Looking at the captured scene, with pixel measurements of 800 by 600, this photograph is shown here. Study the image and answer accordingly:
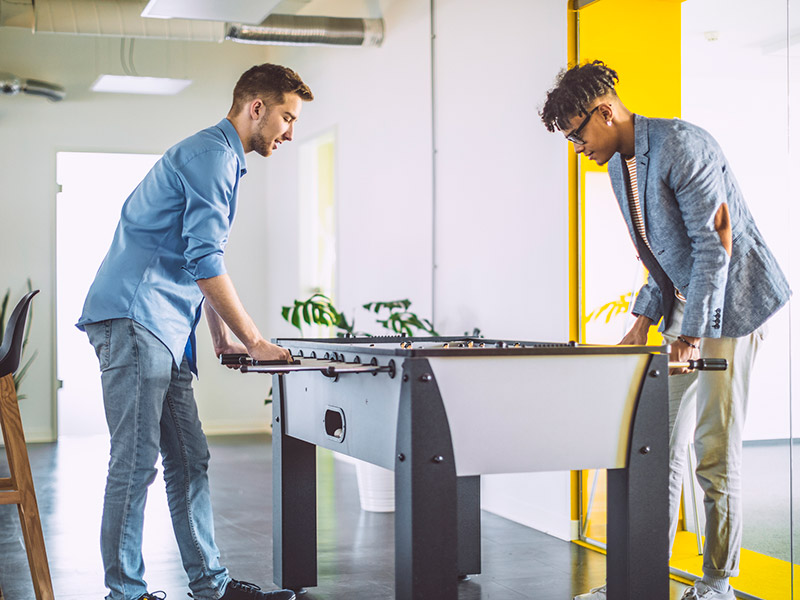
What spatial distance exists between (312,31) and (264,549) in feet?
11.3

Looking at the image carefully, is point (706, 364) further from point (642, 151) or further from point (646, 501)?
point (642, 151)

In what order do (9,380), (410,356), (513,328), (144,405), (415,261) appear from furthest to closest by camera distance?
(415,261)
(513,328)
(9,380)
(144,405)
(410,356)

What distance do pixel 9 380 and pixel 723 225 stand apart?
2149 mm

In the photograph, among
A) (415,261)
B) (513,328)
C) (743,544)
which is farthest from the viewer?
(415,261)

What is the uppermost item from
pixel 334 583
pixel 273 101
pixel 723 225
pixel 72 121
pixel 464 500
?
pixel 72 121

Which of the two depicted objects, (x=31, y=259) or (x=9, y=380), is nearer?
(x=9, y=380)

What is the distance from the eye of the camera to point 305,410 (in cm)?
301

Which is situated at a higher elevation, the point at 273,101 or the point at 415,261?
the point at 273,101

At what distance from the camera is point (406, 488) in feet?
7.36

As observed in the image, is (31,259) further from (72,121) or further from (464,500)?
(464,500)

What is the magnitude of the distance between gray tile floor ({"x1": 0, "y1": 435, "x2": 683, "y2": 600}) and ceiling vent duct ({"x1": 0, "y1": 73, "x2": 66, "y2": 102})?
2968 mm

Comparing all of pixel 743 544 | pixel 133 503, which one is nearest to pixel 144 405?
pixel 133 503

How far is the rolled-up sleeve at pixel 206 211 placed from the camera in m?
2.68

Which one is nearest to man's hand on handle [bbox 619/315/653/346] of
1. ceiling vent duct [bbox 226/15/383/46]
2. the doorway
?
ceiling vent duct [bbox 226/15/383/46]
